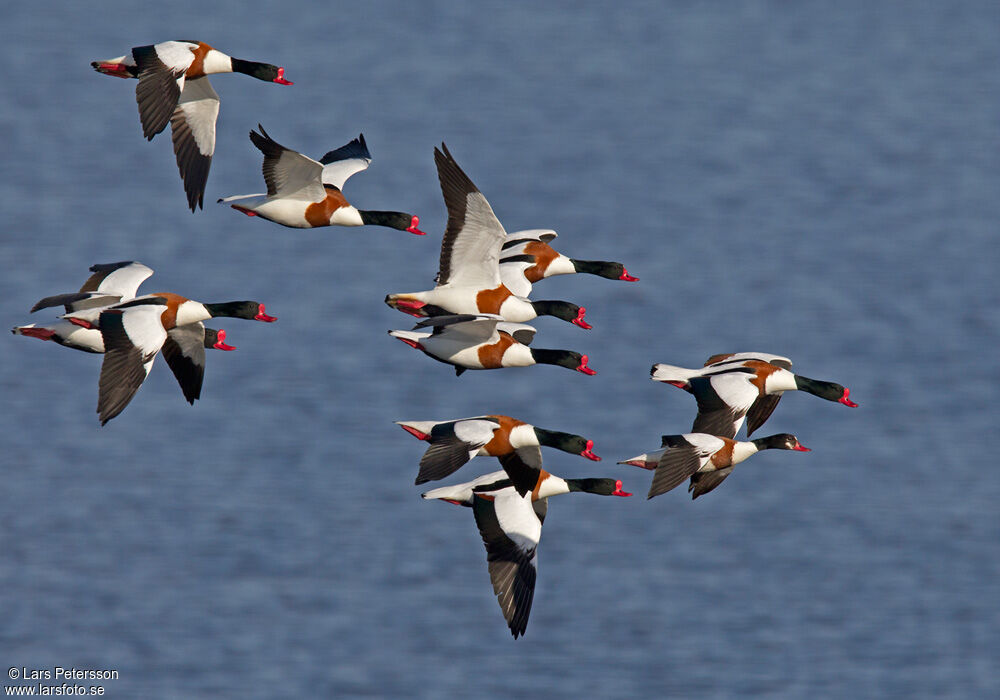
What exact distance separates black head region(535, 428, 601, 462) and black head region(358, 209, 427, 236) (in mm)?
3528

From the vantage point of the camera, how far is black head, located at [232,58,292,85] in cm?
2136

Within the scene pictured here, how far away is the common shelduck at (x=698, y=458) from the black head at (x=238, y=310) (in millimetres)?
4517

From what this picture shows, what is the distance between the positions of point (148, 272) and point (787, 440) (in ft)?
24.6

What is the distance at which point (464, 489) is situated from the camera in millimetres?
19516

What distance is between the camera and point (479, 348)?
19.4 metres

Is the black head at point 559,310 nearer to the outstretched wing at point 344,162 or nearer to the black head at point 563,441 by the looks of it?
the black head at point 563,441

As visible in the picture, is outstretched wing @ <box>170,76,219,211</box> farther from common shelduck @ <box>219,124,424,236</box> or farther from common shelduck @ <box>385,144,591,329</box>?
common shelduck @ <box>385,144,591,329</box>

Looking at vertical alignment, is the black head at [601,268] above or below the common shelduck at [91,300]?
above

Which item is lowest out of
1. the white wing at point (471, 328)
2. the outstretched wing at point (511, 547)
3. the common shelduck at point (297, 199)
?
the outstretched wing at point (511, 547)

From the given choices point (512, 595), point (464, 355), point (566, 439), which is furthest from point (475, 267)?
point (512, 595)

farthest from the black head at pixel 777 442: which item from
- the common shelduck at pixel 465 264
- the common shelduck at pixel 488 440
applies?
the common shelduck at pixel 465 264

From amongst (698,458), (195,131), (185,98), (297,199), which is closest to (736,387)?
(698,458)

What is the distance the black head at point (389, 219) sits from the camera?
21.2 m

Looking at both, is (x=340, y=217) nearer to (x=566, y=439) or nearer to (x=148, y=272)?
(x=148, y=272)
